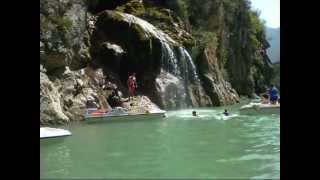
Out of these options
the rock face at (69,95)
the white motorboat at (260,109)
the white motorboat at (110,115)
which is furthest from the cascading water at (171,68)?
the white motorboat at (110,115)

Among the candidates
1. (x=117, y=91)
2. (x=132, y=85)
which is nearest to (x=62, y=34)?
(x=117, y=91)

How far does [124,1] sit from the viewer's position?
2066cm

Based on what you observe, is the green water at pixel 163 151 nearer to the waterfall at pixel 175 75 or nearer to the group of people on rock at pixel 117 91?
the group of people on rock at pixel 117 91

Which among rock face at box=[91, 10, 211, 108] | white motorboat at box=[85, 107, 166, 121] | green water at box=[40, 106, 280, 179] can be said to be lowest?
green water at box=[40, 106, 280, 179]

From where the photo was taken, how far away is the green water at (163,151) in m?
6.05

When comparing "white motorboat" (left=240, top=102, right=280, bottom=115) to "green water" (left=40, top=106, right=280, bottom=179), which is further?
"white motorboat" (left=240, top=102, right=280, bottom=115)

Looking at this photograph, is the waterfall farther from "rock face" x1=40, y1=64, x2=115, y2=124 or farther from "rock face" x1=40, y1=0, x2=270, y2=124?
"rock face" x1=40, y1=64, x2=115, y2=124

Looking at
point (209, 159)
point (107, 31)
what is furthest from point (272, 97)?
point (209, 159)

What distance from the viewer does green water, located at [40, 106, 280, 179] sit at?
6055mm

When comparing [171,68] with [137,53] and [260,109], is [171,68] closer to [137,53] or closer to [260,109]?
[137,53]

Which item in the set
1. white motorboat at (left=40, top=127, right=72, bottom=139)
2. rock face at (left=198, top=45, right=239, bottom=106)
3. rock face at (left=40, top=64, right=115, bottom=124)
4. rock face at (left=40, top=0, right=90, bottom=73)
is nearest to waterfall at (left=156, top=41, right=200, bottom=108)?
rock face at (left=198, top=45, right=239, bottom=106)

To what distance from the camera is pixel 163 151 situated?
8.00 m

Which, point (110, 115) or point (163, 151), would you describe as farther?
point (110, 115)
